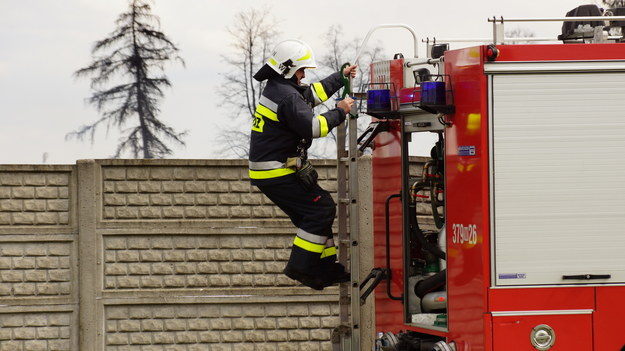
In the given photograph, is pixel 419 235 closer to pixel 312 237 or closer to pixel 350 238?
pixel 350 238

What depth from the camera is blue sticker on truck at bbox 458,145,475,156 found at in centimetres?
688

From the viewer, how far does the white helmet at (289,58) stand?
8164 millimetres

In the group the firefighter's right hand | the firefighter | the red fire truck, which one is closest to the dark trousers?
the firefighter

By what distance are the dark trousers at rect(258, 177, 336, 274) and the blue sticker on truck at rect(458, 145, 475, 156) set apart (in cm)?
150

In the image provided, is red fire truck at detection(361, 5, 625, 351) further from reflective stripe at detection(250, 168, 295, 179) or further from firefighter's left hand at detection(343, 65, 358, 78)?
reflective stripe at detection(250, 168, 295, 179)

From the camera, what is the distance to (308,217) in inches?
324

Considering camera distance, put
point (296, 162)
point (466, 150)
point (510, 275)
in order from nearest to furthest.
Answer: point (510, 275) < point (466, 150) < point (296, 162)

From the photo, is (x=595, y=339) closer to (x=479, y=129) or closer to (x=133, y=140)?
(x=479, y=129)

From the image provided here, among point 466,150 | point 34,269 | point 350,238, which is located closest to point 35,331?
point 34,269

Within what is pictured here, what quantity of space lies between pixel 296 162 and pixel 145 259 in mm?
3409

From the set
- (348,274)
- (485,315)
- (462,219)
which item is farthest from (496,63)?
(348,274)

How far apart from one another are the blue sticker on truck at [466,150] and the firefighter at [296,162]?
144 cm

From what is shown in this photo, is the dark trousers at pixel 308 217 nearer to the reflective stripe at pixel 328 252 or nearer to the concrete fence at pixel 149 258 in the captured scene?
the reflective stripe at pixel 328 252

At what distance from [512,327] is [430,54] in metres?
2.53
